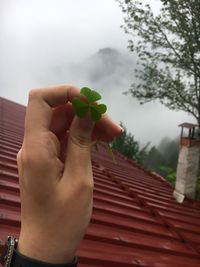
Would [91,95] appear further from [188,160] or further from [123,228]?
[188,160]

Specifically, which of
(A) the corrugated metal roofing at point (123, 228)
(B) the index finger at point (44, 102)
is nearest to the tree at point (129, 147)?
(A) the corrugated metal roofing at point (123, 228)

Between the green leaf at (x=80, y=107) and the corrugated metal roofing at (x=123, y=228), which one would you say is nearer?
the green leaf at (x=80, y=107)

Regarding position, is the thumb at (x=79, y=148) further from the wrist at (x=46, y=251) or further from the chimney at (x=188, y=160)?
the chimney at (x=188, y=160)

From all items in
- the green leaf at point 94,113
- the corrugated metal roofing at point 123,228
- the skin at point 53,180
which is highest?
the green leaf at point 94,113

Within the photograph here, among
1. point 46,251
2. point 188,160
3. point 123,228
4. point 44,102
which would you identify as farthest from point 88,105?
point 188,160

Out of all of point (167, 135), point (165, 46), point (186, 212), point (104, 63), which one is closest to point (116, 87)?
point (104, 63)

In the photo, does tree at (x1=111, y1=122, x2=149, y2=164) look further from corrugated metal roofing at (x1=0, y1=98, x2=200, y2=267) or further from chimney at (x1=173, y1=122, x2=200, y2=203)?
corrugated metal roofing at (x1=0, y1=98, x2=200, y2=267)
